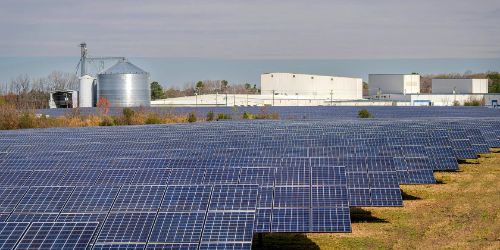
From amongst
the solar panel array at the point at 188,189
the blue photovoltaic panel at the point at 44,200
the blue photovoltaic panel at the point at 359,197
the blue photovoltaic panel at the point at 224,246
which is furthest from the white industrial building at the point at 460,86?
the blue photovoltaic panel at the point at 224,246

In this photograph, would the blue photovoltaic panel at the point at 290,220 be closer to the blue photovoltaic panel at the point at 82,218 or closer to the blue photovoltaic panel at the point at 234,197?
the blue photovoltaic panel at the point at 234,197

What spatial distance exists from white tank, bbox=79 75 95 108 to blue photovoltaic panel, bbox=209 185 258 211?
211 feet

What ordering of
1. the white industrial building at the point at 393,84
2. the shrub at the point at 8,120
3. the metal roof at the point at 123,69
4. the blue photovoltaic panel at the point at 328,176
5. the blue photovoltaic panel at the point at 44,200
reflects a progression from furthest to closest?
the white industrial building at the point at 393,84
the metal roof at the point at 123,69
the shrub at the point at 8,120
the blue photovoltaic panel at the point at 328,176
the blue photovoltaic panel at the point at 44,200

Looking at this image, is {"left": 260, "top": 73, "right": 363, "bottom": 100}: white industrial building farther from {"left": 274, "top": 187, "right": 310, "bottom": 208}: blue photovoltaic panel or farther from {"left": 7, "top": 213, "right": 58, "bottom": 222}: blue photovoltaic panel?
{"left": 7, "top": 213, "right": 58, "bottom": 222}: blue photovoltaic panel

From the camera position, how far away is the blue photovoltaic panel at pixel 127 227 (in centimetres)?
1337

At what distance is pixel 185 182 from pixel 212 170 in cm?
112

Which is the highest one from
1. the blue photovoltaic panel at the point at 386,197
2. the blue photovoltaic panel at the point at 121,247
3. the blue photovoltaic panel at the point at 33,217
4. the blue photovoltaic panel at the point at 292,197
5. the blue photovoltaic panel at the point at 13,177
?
the blue photovoltaic panel at the point at 13,177

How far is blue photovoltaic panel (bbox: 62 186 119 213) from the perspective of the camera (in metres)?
14.8

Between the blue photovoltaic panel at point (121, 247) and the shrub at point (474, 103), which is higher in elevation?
the shrub at point (474, 103)

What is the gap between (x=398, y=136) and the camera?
26672 mm

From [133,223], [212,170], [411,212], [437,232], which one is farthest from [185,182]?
[411,212]

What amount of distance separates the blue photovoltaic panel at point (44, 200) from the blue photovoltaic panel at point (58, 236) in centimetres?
98

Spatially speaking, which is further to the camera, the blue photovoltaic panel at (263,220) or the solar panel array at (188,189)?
the blue photovoltaic panel at (263,220)

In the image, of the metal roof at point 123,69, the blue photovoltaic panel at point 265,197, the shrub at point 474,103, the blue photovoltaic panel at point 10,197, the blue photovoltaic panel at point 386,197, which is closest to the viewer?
the blue photovoltaic panel at point 10,197
